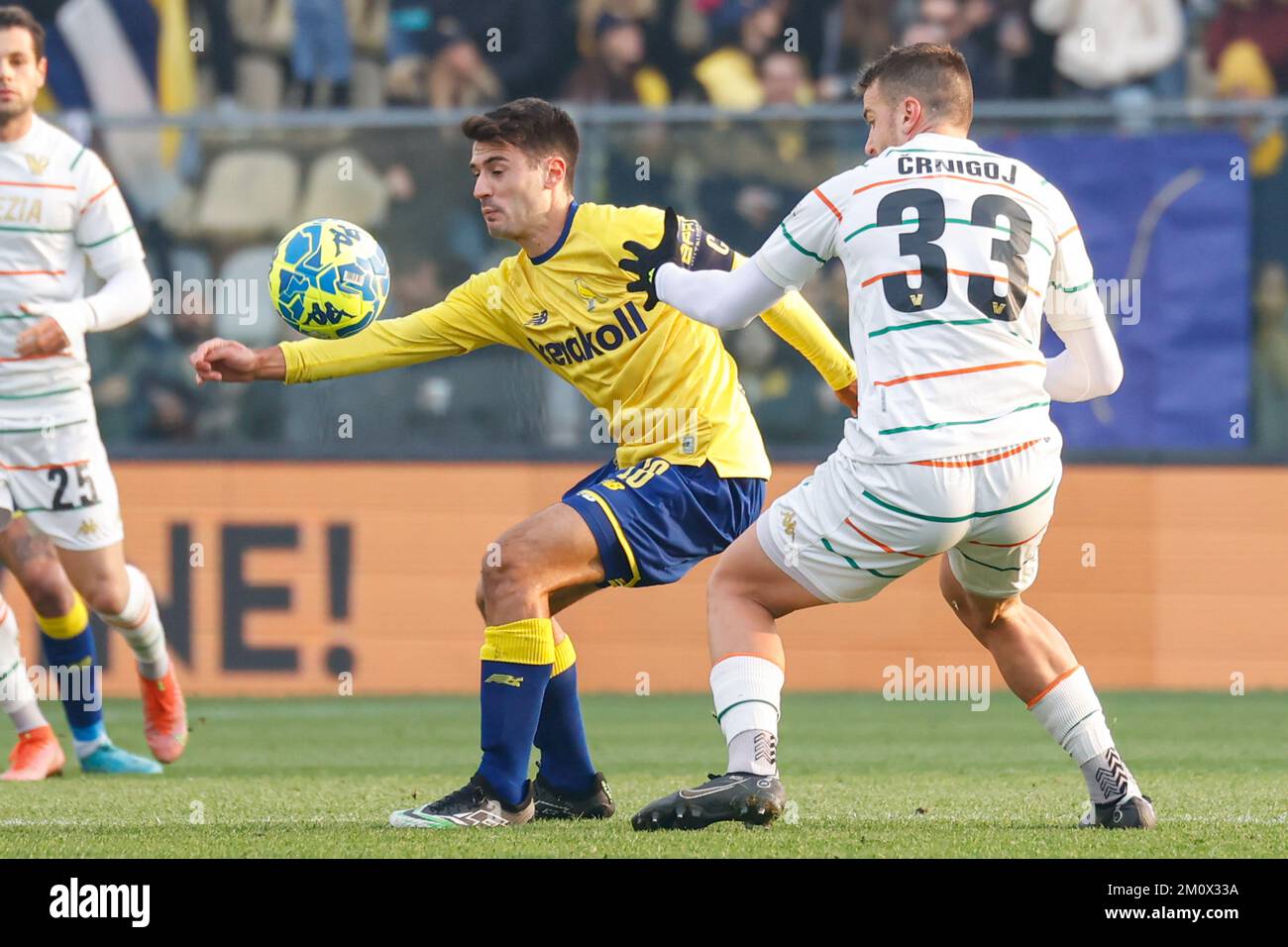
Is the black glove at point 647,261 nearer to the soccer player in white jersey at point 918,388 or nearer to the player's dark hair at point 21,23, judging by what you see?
the soccer player in white jersey at point 918,388

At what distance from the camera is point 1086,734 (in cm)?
539

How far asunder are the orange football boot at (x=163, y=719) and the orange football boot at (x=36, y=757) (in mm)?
374

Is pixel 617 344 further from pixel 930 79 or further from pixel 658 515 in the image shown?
pixel 930 79

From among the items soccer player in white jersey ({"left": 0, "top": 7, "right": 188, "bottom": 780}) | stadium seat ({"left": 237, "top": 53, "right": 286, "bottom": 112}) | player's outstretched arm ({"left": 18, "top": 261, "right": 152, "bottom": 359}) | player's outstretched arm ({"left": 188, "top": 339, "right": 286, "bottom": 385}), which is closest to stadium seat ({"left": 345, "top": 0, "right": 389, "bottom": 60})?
stadium seat ({"left": 237, "top": 53, "right": 286, "bottom": 112})

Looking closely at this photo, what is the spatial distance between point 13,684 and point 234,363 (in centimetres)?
236

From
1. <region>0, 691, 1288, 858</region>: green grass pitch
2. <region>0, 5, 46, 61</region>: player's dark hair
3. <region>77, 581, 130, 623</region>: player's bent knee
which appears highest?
<region>0, 5, 46, 61</region>: player's dark hair

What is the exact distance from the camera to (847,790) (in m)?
6.63

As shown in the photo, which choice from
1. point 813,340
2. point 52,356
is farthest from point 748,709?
point 52,356

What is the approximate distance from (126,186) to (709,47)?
146 inches

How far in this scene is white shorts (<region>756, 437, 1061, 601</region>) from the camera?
493cm

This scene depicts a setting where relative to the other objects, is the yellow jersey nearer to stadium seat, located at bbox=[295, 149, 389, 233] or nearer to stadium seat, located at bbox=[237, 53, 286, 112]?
stadium seat, located at bbox=[295, 149, 389, 233]

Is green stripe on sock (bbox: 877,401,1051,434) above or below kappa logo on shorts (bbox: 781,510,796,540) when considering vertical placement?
above
